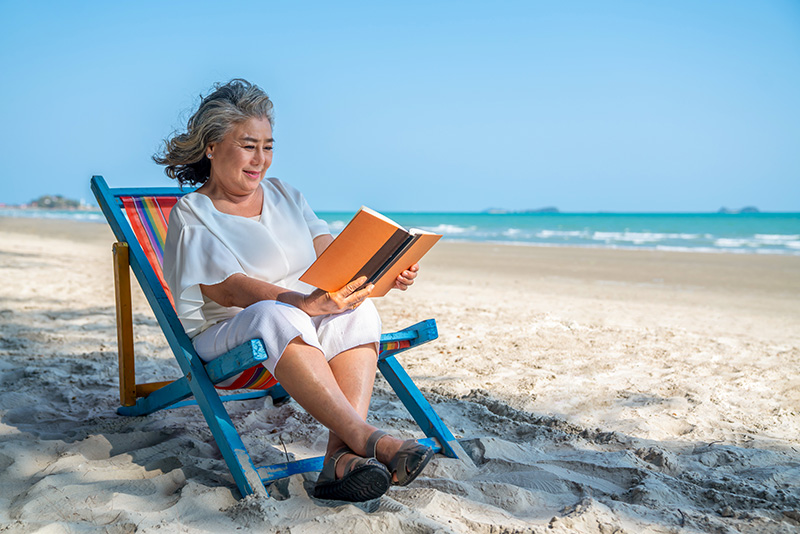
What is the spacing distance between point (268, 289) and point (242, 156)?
587 mm

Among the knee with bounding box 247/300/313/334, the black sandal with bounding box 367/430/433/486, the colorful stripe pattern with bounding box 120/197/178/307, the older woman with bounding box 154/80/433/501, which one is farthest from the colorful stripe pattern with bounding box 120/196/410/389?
the black sandal with bounding box 367/430/433/486

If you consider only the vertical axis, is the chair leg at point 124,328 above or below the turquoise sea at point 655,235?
above

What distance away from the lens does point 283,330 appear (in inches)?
76.4

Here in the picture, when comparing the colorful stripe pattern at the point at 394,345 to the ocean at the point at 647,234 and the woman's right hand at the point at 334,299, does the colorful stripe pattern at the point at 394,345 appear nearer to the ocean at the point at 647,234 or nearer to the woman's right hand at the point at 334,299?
the woman's right hand at the point at 334,299

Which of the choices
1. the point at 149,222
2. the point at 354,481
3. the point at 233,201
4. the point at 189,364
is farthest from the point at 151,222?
the point at 354,481

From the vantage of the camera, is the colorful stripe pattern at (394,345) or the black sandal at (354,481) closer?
the black sandal at (354,481)

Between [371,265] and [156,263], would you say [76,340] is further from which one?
[371,265]

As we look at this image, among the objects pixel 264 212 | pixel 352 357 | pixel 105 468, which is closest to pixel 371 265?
pixel 352 357

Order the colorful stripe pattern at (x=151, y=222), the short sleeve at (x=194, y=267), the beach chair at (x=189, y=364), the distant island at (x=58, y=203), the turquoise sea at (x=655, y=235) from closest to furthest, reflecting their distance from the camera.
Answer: the beach chair at (x=189, y=364) → the short sleeve at (x=194, y=267) → the colorful stripe pattern at (x=151, y=222) → the turquoise sea at (x=655, y=235) → the distant island at (x=58, y=203)

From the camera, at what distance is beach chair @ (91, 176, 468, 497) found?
201cm

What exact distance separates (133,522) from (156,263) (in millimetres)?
1396

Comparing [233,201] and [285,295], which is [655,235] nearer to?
[233,201]

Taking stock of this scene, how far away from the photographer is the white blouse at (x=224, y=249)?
2238 millimetres

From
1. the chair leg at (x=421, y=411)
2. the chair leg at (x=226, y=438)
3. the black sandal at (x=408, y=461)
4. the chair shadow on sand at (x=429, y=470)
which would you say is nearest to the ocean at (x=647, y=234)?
the chair shadow on sand at (x=429, y=470)
